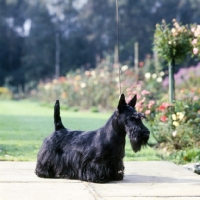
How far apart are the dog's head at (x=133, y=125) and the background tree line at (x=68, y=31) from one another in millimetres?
37536

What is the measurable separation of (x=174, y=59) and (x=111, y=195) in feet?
15.7

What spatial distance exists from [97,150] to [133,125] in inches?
18.1

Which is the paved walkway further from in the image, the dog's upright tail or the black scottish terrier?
the dog's upright tail

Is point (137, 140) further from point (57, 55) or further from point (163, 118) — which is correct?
point (57, 55)

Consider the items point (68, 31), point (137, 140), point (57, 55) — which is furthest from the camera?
point (68, 31)

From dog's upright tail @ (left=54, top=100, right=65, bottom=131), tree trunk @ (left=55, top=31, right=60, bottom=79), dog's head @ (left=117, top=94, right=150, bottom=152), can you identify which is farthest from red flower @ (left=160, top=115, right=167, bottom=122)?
tree trunk @ (left=55, top=31, right=60, bottom=79)

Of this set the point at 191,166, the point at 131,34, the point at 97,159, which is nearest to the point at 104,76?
the point at 191,166

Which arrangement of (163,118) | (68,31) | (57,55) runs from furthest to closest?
(68,31) < (57,55) < (163,118)

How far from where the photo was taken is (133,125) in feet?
16.4

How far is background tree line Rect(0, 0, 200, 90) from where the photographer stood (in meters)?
45.0

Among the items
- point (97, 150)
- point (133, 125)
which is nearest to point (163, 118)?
point (97, 150)

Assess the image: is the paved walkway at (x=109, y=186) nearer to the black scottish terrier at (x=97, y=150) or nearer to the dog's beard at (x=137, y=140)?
the black scottish terrier at (x=97, y=150)

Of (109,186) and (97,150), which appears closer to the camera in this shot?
(109,186)

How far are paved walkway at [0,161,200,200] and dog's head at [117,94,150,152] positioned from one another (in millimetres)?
418
